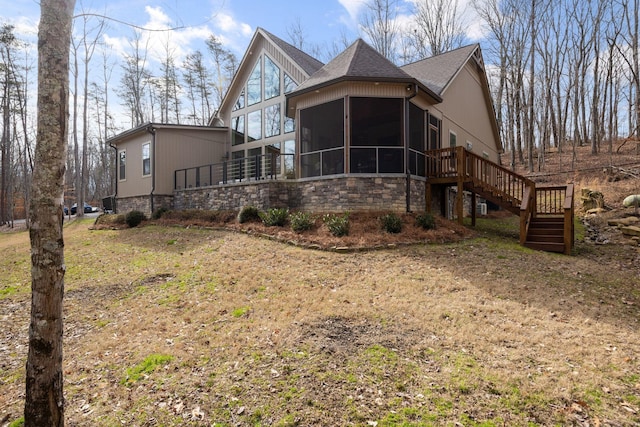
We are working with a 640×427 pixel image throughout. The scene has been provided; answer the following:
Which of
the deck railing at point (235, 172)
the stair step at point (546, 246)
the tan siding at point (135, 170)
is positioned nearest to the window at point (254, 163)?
the deck railing at point (235, 172)

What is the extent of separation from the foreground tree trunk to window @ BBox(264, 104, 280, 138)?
13200 millimetres

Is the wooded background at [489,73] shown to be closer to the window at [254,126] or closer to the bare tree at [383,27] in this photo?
the bare tree at [383,27]

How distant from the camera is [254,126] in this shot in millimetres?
16969

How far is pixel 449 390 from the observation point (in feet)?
10.8

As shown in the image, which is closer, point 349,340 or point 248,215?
point 349,340

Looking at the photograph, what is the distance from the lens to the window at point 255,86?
16844mm

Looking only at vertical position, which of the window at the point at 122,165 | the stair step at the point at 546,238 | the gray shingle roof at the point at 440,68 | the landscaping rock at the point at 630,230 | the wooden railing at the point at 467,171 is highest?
the gray shingle roof at the point at 440,68

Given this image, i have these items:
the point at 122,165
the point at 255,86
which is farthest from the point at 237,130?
→ the point at 122,165

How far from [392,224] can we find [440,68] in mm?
10671

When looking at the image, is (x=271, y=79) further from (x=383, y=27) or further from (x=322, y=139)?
(x=383, y=27)

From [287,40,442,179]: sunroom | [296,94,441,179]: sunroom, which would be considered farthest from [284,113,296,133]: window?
[296,94,441,179]: sunroom

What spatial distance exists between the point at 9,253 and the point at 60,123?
41.1ft

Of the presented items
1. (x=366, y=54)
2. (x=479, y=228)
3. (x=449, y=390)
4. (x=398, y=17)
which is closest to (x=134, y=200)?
(x=366, y=54)

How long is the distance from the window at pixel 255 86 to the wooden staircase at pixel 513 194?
30.1 ft
